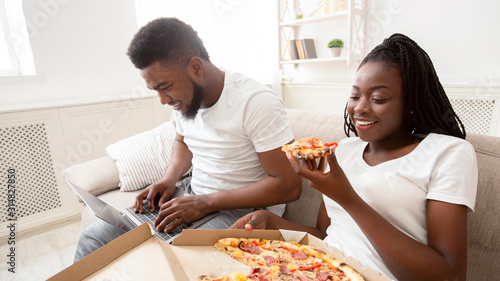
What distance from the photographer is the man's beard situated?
1.16m

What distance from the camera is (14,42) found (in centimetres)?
210

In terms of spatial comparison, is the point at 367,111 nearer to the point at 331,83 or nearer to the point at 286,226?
the point at 286,226

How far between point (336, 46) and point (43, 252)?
109 inches

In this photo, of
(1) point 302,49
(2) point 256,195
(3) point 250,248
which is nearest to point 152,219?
(2) point 256,195

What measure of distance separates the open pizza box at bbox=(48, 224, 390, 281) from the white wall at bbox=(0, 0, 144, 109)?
6.82 ft

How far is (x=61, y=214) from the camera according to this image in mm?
2273

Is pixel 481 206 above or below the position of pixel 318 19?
below

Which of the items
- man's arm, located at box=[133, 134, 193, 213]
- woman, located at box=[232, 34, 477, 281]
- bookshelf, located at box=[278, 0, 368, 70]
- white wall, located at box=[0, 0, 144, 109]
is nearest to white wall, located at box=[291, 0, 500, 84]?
bookshelf, located at box=[278, 0, 368, 70]

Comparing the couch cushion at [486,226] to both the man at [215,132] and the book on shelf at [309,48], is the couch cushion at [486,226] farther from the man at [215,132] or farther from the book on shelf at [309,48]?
the book on shelf at [309,48]

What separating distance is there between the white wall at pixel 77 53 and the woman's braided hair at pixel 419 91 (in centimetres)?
221

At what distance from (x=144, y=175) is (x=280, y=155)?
995 millimetres

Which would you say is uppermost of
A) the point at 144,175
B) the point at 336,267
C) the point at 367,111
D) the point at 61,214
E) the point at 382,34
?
the point at 382,34

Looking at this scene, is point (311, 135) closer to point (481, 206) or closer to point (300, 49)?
point (481, 206)

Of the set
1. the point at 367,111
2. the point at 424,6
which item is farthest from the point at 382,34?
the point at 367,111
